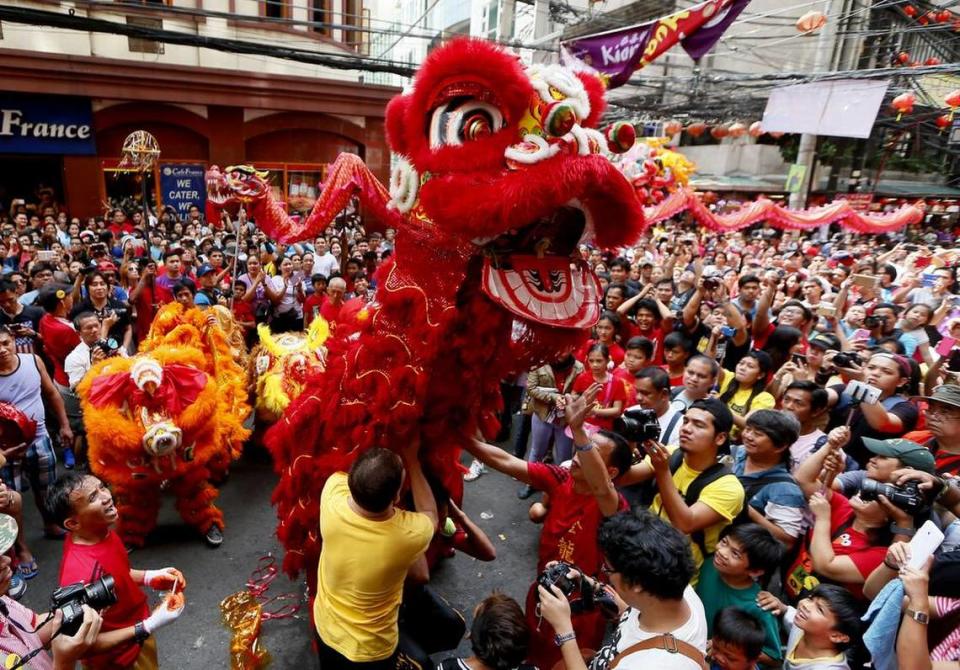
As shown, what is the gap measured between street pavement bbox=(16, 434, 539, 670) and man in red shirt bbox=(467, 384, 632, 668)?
3.00ft

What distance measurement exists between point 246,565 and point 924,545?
130 inches

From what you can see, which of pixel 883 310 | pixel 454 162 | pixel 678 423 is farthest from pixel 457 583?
pixel 883 310

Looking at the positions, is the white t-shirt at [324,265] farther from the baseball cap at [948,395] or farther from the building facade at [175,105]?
the baseball cap at [948,395]

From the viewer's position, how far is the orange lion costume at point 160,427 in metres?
3.03

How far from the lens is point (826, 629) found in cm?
177

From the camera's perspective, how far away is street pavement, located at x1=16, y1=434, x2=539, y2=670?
9.21 ft

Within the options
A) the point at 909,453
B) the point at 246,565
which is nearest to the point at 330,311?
the point at 246,565

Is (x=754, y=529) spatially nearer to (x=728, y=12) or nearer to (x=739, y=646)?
(x=739, y=646)

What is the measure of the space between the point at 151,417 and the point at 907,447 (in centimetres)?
351

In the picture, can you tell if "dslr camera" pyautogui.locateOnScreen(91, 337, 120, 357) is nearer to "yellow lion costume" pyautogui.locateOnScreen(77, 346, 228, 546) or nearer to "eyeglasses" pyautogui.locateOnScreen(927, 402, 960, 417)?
"yellow lion costume" pyautogui.locateOnScreen(77, 346, 228, 546)

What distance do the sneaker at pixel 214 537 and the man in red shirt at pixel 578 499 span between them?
208 centimetres

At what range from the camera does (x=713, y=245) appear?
44.0ft

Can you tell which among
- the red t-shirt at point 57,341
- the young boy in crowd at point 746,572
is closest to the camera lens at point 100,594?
the young boy in crowd at point 746,572

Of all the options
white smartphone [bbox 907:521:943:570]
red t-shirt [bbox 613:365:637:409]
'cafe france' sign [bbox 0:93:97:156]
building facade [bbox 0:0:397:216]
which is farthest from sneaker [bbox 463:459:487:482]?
'cafe france' sign [bbox 0:93:97:156]
